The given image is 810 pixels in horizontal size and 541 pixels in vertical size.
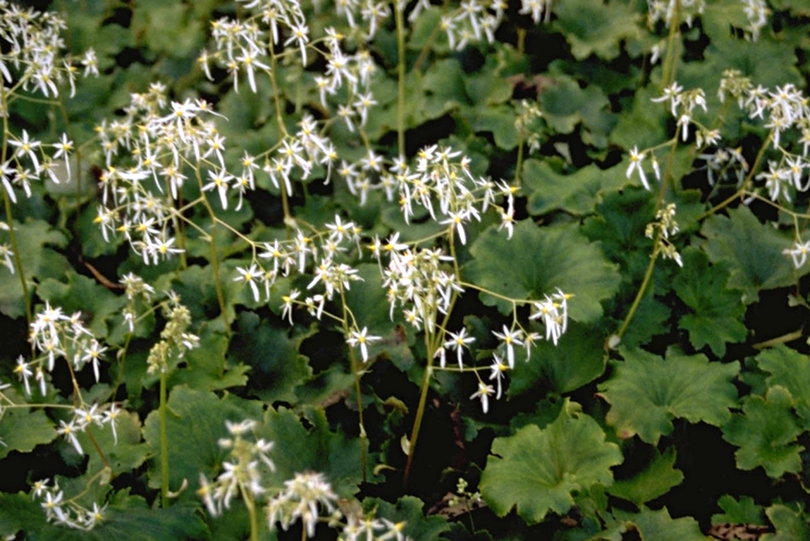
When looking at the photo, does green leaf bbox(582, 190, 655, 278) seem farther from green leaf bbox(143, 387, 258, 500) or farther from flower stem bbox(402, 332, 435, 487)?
green leaf bbox(143, 387, 258, 500)

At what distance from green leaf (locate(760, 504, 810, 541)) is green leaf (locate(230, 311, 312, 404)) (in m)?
1.77

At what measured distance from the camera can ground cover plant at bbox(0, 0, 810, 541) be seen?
2.97 metres

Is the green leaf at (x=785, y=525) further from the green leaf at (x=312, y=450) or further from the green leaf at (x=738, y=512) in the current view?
the green leaf at (x=312, y=450)

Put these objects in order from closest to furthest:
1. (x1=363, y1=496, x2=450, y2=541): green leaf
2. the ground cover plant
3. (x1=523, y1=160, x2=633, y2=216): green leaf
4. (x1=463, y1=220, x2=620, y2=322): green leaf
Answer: (x1=363, y1=496, x2=450, y2=541): green leaf → the ground cover plant → (x1=463, y1=220, x2=620, y2=322): green leaf → (x1=523, y1=160, x2=633, y2=216): green leaf

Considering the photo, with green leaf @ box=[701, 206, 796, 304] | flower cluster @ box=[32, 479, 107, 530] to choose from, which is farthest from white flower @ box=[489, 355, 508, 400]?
flower cluster @ box=[32, 479, 107, 530]

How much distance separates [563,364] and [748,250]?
121 cm

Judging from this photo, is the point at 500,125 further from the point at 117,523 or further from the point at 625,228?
the point at 117,523

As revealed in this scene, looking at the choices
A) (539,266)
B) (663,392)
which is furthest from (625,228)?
(663,392)

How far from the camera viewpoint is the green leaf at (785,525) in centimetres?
300

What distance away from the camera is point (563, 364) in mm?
3434

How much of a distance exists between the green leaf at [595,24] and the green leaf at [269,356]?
250 centimetres

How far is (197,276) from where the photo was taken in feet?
12.5

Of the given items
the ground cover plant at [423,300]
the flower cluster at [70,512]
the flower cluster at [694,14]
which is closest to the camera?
the flower cluster at [70,512]

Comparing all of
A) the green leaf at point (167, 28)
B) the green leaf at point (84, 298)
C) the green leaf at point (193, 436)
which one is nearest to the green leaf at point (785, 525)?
the green leaf at point (193, 436)
